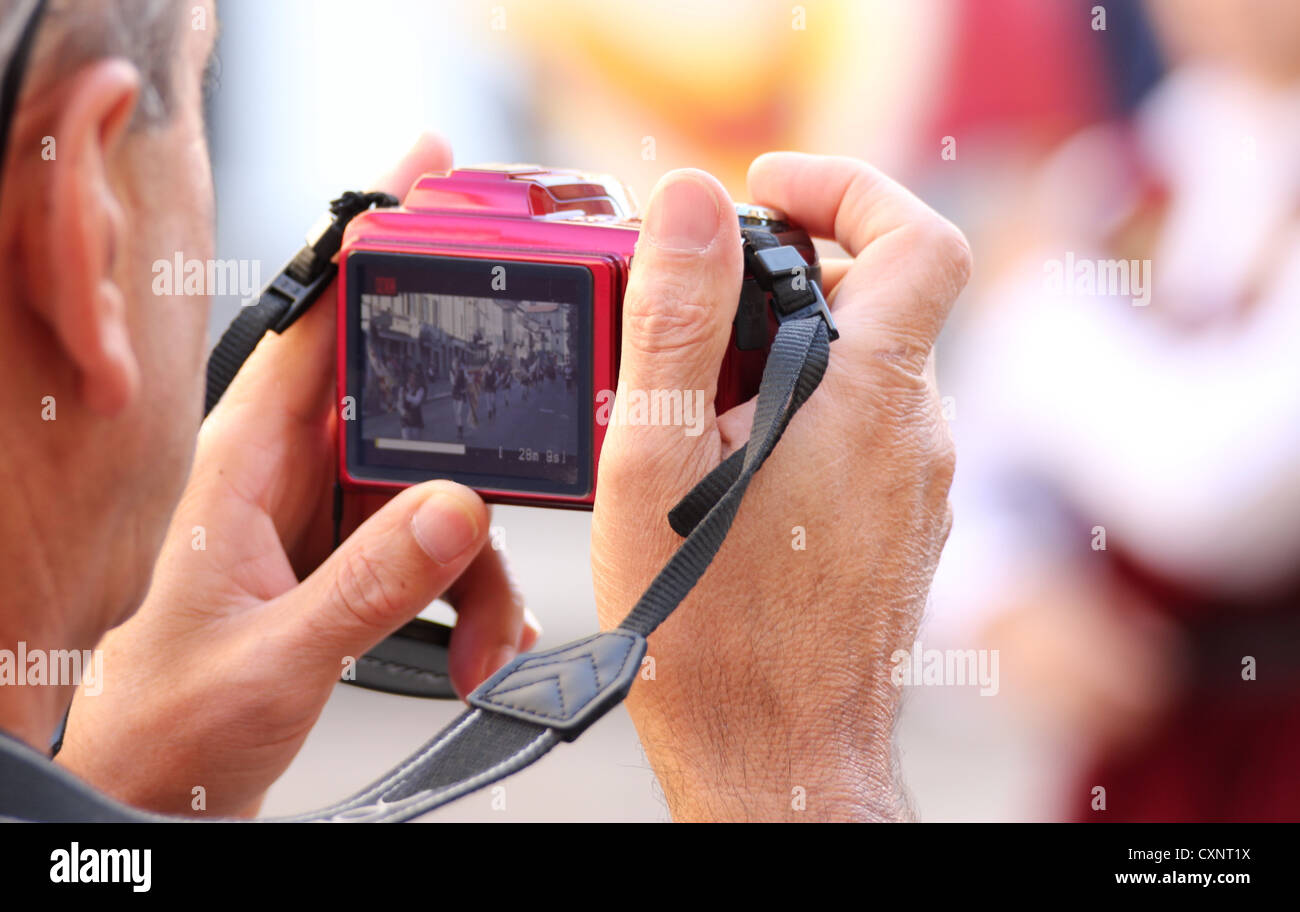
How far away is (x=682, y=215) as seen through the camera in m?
0.66

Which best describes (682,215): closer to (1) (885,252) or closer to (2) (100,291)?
(1) (885,252)

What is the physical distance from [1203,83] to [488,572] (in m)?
1.55

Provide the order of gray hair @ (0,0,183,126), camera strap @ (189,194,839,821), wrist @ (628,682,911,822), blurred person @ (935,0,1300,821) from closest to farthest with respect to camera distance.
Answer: gray hair @ (0,0,183,126) → camera strap @ (189,194,839,821) → wrist @ (628,682,911,822) → blurred person @ (935,0,1300,821)

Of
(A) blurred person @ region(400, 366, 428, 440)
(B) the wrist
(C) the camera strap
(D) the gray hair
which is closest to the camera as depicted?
(D) the gray hair

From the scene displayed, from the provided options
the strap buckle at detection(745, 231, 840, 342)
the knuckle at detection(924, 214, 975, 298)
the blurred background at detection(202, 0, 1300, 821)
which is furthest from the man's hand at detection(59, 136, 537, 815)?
the blurred background at detection(202, 0, 1300, 821)

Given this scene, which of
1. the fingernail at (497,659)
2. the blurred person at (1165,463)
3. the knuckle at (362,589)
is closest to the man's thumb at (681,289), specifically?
the knuckle at (362,589)

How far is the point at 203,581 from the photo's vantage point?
0.78 meters

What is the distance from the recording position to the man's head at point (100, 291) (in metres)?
0.40

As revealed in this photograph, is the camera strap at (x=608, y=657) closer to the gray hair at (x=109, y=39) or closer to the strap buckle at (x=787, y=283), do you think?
the strap buckle at (x=787, y=283)

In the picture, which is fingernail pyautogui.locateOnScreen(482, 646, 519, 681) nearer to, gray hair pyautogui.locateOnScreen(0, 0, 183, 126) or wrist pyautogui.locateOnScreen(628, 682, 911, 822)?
wrist pyautogui.locateOnScreen(628, 682, 911, 822)

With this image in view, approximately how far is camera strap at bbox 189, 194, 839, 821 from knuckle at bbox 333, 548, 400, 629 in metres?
0.17

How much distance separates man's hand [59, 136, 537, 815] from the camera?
74 cm

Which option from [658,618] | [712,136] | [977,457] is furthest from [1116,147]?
[658,618]

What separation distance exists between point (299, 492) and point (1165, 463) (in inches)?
56.3
